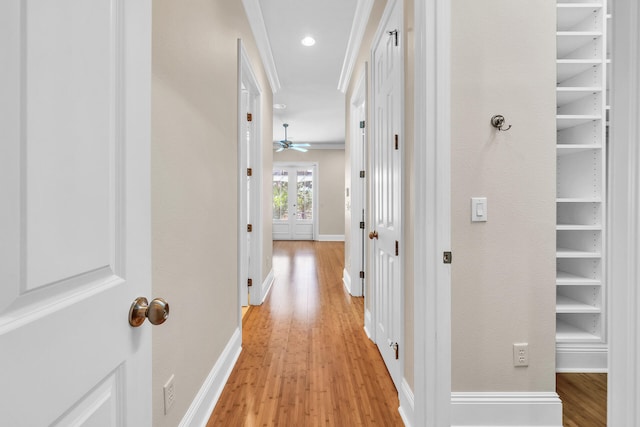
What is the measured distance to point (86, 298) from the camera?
535 millimetres

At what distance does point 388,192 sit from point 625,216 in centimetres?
152

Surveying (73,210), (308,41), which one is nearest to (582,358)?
(73,210)

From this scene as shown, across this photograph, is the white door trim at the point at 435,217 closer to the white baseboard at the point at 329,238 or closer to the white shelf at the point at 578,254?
the white shelf at the point at 578,254

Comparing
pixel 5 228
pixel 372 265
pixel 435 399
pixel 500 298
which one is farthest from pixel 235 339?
pixel 5 228

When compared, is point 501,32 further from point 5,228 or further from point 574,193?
point 5,228

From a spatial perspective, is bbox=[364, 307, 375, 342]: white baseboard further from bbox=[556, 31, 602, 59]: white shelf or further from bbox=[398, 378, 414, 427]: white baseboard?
bbox=[556, 31, 602, 59]: white shelf

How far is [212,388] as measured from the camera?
5.67ft

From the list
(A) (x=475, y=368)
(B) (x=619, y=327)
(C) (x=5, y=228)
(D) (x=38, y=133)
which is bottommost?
(A) (x=475, y=368)

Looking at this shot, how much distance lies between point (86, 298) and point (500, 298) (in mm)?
1607

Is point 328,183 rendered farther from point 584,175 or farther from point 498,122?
point 498,122

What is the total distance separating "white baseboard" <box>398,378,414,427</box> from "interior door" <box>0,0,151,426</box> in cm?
126

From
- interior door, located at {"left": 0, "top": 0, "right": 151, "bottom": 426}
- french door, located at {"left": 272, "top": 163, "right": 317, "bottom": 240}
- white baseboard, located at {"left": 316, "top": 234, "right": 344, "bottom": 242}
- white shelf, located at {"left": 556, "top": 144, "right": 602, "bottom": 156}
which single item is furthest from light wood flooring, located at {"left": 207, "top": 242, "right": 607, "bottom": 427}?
french door, located at {"left": 272, "top": 163, "right": 317, "bottom": 240}

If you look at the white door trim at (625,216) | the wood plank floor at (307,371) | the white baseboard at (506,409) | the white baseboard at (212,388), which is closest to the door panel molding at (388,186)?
the wood plank floor at (307,371)

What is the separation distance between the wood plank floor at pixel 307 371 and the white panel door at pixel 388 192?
0.59 ft
